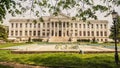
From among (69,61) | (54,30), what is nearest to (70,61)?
(69,61)

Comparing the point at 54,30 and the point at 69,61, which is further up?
the point at 54,30

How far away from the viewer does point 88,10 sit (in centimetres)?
1114

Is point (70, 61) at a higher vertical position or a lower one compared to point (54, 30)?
lower

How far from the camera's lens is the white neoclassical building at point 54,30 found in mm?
90125

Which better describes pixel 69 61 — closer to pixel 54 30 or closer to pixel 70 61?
pixel 70 61

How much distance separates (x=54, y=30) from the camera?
9000 cm

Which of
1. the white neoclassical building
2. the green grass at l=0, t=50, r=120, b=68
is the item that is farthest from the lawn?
the white neoclassical building

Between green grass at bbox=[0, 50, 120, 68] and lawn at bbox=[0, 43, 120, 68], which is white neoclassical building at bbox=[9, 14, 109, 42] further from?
green grass at bbox=[0, 50, 120, 68]

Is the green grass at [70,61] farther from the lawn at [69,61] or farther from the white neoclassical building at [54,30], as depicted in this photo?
the white neoclassical building at [54,30]

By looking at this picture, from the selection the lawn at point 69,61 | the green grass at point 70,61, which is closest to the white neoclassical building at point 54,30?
the lawn at point 69,61

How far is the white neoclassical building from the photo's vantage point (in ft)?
296

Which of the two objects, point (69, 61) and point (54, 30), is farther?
point (54, 30)

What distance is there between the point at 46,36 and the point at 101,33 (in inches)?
1090

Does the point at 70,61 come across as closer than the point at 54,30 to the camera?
Yes
